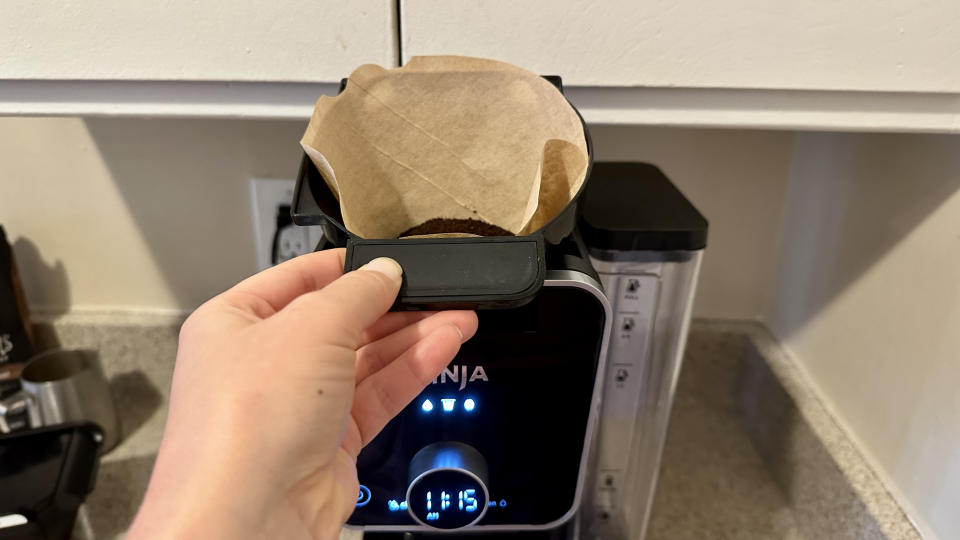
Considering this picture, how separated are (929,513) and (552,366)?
1.23ft

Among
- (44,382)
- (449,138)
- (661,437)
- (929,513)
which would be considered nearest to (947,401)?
(929,513)

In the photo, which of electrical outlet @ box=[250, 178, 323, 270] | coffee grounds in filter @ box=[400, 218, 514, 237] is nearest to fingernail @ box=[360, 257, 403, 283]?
coffee grounds in filter @ box=[400, 218, 514, 237]

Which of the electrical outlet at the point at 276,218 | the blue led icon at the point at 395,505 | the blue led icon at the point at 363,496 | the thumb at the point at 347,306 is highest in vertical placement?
the thumb at the point at 347,306

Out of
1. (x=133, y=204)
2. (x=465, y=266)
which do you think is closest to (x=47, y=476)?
(x=133, y=204)

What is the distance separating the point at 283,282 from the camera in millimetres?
359

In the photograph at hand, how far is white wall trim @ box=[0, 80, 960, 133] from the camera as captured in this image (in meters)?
0.44

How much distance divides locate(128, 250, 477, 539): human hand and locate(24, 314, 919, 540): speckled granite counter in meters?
0.44

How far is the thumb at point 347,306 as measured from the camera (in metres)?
0.30

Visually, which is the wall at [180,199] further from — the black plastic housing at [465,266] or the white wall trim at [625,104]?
the black plastic housing at [465,266]

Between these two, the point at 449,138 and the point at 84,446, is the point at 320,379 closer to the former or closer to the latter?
the point at 449,138

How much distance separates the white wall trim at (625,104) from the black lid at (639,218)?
7 cm

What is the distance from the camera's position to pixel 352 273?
308 mm

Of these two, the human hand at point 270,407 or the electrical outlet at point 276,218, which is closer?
the human hand at point 270,407

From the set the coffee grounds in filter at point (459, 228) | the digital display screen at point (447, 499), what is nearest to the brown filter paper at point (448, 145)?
the coffee grounds in filter at point (459, 228)
